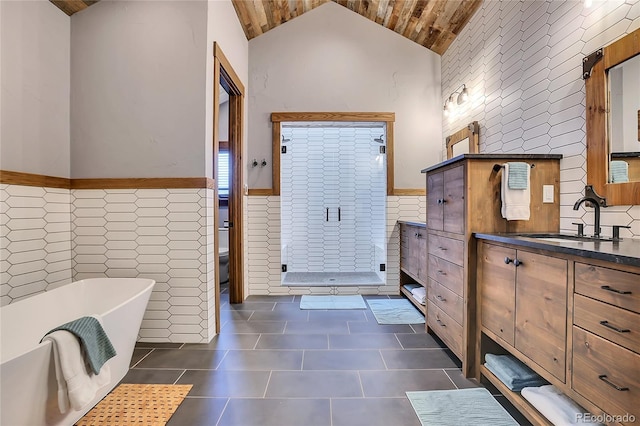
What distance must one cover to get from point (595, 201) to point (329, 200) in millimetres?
3850

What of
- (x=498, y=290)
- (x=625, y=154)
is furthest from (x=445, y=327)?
(x=625, y=154)

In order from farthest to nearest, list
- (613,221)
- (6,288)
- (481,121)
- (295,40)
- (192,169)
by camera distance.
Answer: (295,40) → (481,121) → (192,169) → (6,288) → (613,221)

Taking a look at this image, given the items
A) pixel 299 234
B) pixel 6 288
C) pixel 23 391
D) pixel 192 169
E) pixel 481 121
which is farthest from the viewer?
pixel 299 234

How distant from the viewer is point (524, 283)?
4.92ft

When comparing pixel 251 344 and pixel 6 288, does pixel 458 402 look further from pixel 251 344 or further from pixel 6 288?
pixel 6 288

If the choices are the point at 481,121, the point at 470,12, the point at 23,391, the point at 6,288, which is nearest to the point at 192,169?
the point at 6,288

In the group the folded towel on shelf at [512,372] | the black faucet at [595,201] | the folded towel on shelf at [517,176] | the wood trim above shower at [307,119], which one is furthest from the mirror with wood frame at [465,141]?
the folded towel on shelf at [512,372]

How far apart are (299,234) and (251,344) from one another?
9.45 ft

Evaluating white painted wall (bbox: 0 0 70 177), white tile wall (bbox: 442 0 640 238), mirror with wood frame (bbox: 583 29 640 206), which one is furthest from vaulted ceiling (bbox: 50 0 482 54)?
mirror with wood frame (bbox: 583 29 640 206)

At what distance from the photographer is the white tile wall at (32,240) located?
197 centimetres

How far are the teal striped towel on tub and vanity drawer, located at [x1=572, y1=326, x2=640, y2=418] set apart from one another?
6.50ft

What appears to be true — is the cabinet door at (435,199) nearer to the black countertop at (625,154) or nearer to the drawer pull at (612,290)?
the black countertop at (625,154)

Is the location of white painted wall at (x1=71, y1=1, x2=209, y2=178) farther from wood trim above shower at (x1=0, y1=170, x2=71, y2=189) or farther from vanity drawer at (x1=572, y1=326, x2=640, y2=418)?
vanity drawer at (x1=572, y1=326, x2=640, y2=418)

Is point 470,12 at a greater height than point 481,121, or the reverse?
point 470,12
